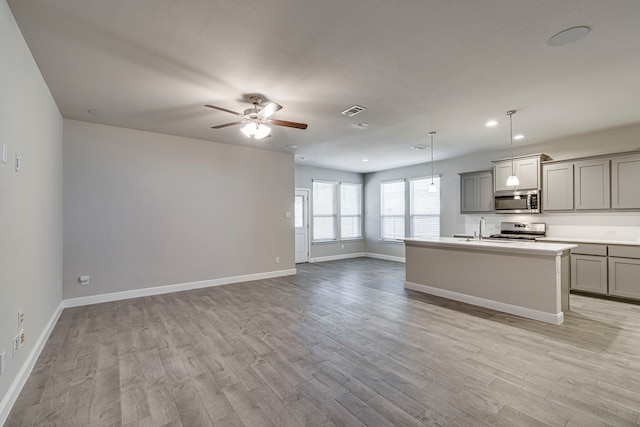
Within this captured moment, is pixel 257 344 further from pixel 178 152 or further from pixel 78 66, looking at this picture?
pixel 178 152

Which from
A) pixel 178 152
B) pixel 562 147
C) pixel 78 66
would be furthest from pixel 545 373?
pixel 178 152

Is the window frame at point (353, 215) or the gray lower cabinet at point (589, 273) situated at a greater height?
the window frame at point (353, 215)

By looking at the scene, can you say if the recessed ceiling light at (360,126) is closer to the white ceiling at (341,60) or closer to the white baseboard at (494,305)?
the white ceiling at (341,60)

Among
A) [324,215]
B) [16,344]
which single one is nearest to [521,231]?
[324,215]

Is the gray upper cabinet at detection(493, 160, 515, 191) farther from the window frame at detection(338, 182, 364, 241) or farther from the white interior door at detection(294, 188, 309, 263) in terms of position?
the white interior door at detection(294, 188, 309, 263)

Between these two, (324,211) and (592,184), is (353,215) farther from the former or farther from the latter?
(592,184)

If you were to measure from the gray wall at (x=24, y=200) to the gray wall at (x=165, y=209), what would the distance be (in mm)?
730

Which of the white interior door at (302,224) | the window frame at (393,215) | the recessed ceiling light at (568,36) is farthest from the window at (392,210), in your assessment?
the recessed ceiling light at (568,36)

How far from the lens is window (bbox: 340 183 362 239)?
8.99m

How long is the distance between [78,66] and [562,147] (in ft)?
23.8

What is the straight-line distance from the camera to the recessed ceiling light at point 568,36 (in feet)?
7.21

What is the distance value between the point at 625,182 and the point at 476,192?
2307 millimetres

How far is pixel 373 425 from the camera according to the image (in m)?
1.82

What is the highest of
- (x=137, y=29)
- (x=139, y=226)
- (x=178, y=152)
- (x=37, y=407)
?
(x=137, y=29)
